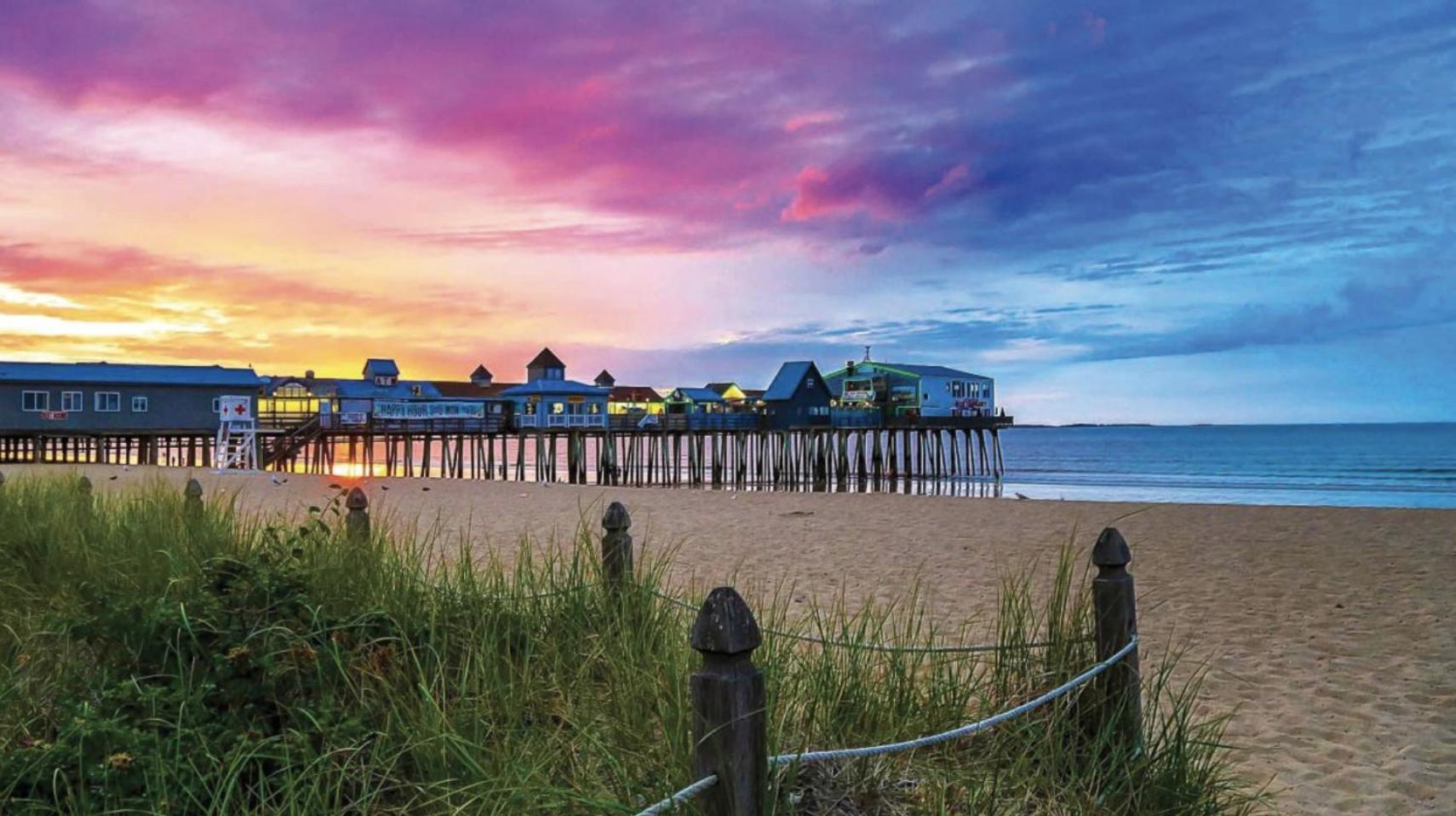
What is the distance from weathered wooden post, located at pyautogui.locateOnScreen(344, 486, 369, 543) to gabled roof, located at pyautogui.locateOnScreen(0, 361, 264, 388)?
46.2 meters

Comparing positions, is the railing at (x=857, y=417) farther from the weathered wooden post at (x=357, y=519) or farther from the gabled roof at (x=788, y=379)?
the weathered wooden post at (x=357, y=519)

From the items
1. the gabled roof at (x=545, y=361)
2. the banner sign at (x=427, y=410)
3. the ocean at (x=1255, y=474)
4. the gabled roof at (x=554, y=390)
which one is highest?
the gabled roof at (x=545, y=361)

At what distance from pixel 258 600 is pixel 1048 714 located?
2905 mm

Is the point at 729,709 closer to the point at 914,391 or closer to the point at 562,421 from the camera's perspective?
the point at 562,421

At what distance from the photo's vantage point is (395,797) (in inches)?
112

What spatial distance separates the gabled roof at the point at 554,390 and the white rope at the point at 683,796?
178ft

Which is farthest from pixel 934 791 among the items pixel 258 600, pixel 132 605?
pixel 132 605

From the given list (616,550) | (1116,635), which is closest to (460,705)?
(616,550)

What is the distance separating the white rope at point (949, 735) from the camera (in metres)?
2.32

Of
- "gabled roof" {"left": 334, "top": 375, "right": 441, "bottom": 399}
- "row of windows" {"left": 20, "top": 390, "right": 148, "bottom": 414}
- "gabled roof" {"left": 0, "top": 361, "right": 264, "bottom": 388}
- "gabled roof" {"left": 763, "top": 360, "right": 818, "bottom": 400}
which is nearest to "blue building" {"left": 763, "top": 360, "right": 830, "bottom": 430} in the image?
"gabled roof" {"left": 763, "top": 360, "right": 818, "bottom": 400}

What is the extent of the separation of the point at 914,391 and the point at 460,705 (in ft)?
193

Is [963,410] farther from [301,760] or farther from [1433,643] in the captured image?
[301,760]

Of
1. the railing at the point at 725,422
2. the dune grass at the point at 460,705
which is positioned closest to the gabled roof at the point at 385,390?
the railing at the point at 725,422

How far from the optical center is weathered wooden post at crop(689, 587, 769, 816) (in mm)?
1923
